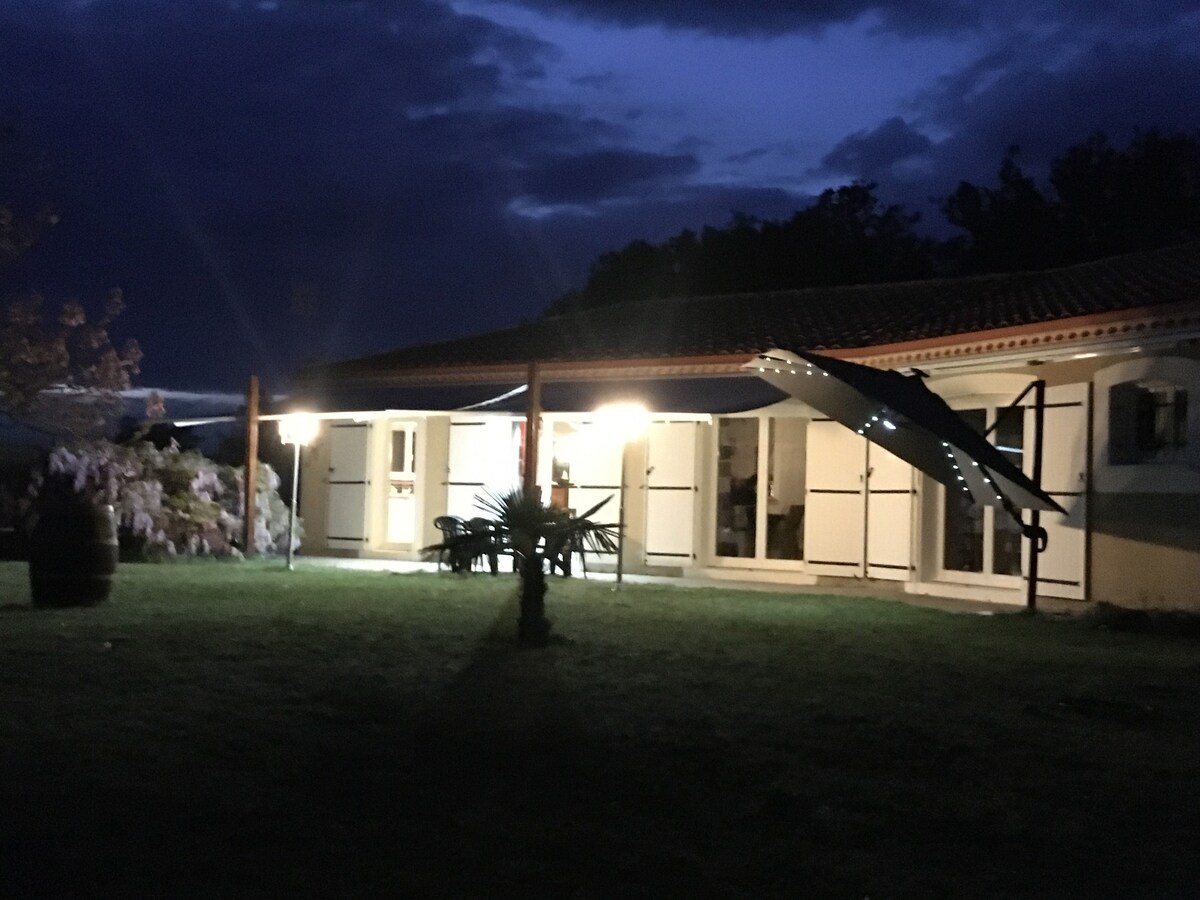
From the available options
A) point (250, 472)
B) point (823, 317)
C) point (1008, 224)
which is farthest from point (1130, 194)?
point (250, 472)

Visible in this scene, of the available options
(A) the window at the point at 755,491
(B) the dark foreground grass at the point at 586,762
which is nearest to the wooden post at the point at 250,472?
(A) the window at the point at 755,491

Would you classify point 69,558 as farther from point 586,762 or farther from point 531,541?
point 586,762

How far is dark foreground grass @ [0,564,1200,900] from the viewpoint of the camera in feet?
14.4

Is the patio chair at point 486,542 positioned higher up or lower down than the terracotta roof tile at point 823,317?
lower down

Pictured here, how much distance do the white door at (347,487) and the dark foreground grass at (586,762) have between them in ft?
25.1

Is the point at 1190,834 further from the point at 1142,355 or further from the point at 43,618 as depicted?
the point at 43,618

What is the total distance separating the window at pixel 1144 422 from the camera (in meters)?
11.5

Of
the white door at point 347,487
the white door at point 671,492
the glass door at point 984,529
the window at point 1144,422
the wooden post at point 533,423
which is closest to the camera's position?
the window at point 1144,422

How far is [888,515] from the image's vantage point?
1409cm

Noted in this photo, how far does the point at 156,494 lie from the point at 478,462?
12.6 ft

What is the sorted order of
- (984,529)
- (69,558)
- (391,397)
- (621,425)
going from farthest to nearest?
Result: (391,397), (621,425), (984,529), (69,558)

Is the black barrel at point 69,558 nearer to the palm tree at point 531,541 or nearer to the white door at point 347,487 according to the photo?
the palm tree at point 531,541

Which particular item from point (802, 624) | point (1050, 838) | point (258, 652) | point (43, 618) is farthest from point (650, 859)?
point (43, 618)

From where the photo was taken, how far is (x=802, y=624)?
423 inches
